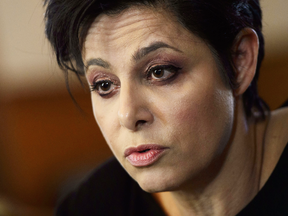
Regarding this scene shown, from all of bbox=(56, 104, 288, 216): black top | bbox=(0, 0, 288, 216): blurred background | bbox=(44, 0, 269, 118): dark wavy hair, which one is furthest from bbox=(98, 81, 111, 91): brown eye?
bbox=(0, 0, 288, 216): blurred background

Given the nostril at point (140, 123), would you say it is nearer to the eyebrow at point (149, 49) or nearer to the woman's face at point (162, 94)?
the woman's face at point (162, 94)

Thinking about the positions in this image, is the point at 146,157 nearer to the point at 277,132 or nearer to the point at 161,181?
the point at 161,181

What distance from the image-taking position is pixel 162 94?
0.74 meters

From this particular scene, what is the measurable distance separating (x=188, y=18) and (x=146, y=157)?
0.35m

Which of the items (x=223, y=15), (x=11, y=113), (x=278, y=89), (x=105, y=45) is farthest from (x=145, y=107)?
(x=11, y=113)

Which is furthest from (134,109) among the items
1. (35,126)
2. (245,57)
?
(35,126)

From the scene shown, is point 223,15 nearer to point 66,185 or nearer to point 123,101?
point 123,101

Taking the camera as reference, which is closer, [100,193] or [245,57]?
[245,57]

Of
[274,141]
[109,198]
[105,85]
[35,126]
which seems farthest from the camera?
[35,126]

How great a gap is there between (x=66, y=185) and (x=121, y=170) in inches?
36.5

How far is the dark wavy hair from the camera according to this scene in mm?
734

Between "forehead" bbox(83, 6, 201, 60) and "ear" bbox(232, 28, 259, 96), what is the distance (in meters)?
0.17

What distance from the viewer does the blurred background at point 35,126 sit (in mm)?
2008

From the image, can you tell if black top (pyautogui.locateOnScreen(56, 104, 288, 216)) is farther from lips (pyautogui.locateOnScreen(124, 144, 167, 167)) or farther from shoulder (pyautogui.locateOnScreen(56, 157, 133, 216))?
→ lips (pyautogui.locateOnScreen(124, 144, 167, 167))
